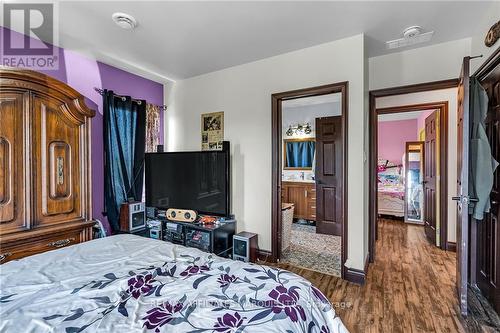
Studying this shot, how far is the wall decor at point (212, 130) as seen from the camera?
3.40 meters

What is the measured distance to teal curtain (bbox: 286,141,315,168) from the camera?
502 centimetres

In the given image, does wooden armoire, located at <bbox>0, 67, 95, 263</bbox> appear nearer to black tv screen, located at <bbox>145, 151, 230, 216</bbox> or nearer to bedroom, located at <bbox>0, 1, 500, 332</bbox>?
bedroom, located at <bbox>0, 1, 500, 332</bbox>

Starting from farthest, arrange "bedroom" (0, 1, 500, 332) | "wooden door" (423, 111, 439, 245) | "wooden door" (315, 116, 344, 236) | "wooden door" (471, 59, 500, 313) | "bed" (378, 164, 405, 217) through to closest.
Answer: "bed" (378, 164, 405, 217) < "wooden door" (315, 116, 344, 236) < "wooden door" (423, 111, 439, 245) < "wooden door" (471, 59, 500, 313) < "bedroom" (0, 1, 500, 332)

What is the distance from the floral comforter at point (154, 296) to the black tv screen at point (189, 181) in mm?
1503

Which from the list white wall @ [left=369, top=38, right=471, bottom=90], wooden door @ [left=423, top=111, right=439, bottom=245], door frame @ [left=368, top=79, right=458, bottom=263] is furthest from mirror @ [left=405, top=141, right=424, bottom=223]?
white wall @ [left=369, top=38, right=471, bottom=90]

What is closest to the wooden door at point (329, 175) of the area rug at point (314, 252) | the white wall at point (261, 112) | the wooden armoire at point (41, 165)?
the area rug at point (314, 252)

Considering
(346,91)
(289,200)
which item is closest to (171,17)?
(346,91)

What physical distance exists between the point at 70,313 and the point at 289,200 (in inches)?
175

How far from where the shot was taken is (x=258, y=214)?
313 centimetres

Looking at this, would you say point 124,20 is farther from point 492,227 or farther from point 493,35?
point 492,227

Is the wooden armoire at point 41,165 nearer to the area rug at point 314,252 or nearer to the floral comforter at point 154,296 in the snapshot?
the floral comforter at point 154,296

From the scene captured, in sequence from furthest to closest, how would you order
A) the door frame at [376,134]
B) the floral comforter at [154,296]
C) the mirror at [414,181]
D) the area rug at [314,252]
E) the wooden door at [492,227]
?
1. the mirror at [414,181]
2. the area rug at [314,252]
3. the door frame at [376,134]
4. the wooden door at [492,227]
5. the floral comforter at [154,296]

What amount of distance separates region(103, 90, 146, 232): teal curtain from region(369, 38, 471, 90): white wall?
3090 mm

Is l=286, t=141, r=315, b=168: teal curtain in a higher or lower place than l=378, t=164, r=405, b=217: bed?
higher
